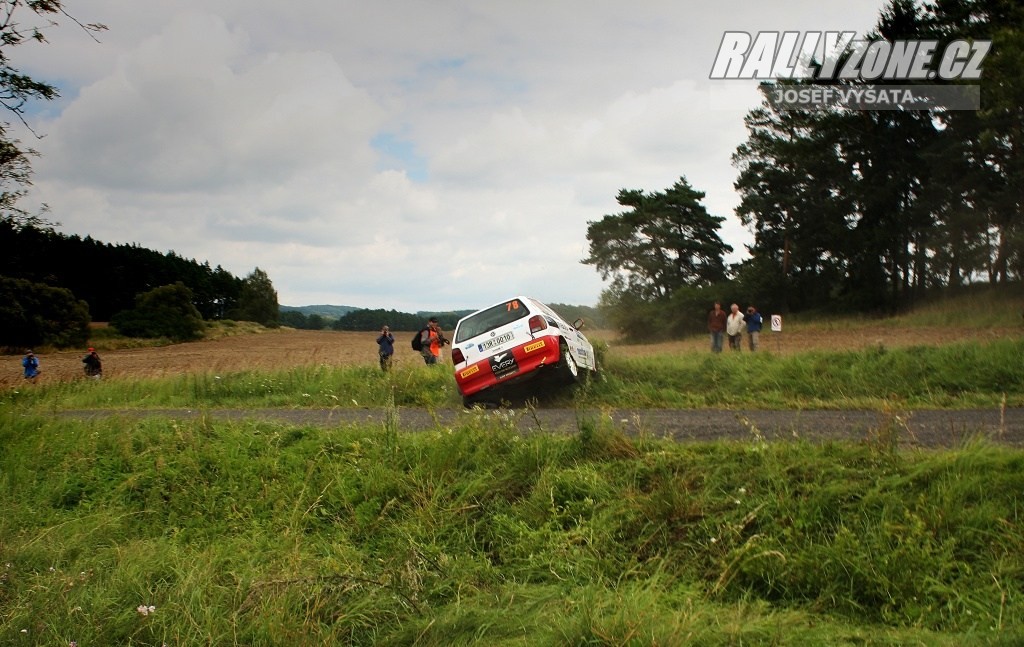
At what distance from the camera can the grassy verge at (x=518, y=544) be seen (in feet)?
15.1

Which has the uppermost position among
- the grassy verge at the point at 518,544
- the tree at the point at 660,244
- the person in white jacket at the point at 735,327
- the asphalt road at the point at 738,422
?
the tree at the point at 660,244

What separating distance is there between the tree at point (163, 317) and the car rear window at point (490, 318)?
45.9m

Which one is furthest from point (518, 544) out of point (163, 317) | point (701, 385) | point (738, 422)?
point (163, 317)

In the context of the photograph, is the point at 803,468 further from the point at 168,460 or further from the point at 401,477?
the point at 168,460

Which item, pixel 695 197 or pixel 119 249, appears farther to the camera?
pixel 119 249

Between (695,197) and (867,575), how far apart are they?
137 ft

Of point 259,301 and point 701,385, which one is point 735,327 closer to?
point 701,385

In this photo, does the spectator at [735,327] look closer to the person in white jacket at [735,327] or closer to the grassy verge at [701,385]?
the person in white jacket at [735,327]

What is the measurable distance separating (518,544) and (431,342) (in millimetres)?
11653

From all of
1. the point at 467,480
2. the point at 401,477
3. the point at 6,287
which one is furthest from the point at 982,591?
the point at 6,287

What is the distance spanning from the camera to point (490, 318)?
12828 mm

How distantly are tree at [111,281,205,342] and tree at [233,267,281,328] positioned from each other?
76.4 feet

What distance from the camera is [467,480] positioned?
689 cm

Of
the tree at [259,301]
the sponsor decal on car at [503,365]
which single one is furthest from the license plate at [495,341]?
the tree at [259,301]
